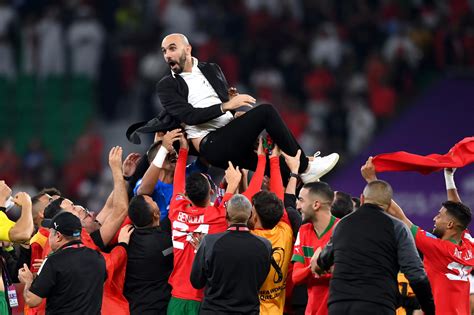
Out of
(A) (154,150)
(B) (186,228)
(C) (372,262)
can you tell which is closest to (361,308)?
(C) (372,262)

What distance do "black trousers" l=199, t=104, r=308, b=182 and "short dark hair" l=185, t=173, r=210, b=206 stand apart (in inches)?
17.9

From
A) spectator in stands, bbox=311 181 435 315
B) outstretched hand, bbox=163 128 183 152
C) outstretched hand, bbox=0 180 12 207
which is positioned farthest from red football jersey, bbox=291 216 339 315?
outstretched hand, bbox=0 180 12 207

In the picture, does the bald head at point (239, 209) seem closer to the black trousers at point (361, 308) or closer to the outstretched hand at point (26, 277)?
the black trousers at point (361, 308)

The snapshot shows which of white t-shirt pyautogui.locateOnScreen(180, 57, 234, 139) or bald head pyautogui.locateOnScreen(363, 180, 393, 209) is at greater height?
white t-shirt pyautogui.locateOnScreen(180, 57, 234, 139)

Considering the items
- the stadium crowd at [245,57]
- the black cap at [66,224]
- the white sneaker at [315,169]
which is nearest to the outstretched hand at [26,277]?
the black cap at [66,224]

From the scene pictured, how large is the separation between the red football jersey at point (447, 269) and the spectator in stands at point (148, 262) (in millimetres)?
1895

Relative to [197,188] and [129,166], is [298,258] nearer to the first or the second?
[197,188]

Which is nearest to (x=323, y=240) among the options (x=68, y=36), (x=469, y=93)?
(x=469, y=93)

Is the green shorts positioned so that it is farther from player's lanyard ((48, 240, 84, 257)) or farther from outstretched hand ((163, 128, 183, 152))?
outstretched hand ((163, 128, 183, 152))

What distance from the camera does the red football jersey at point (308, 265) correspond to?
810 centimetres

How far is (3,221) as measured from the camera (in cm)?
823

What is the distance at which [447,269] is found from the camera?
8.58m

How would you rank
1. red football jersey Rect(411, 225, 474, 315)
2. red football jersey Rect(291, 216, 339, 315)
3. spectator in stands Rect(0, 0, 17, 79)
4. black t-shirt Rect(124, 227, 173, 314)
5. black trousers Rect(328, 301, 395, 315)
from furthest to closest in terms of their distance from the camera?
spectator in stands Rect(0, 0, 17, 79) < black t-shirt Rect(124, 227, 173, 314) < red football jersey Rect(411, 225, 474, 315) < red football jersey Rect(291, 216, 339, 315) < black trousers Rect(328, 301, 395, 315)

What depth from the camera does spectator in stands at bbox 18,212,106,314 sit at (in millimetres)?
7898
